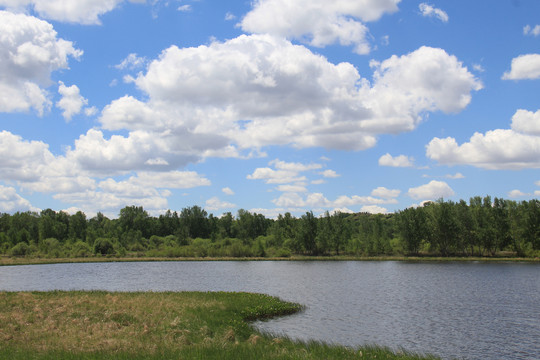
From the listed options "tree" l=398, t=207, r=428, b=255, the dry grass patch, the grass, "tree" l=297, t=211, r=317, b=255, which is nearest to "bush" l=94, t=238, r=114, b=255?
"tree" l=297, t=211, r=317, b=255

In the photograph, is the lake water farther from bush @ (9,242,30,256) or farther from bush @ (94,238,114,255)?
bush @ (9,242,30,256)

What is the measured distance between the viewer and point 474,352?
97.6 feet

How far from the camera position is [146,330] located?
29.2m

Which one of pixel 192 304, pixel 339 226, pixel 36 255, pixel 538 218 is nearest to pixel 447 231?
pixel 538 218

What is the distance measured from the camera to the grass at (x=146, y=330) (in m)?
22.8

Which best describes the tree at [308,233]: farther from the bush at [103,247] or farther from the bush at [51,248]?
the bush at [51,248]

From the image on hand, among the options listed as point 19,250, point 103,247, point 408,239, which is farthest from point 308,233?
point 19,250

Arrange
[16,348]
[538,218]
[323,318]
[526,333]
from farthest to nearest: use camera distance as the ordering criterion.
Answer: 1. [538,218]
2. [323,318]
3. [526,333]
4. [16,348]

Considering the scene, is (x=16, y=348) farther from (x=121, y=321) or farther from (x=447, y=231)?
(x=447, y=231)

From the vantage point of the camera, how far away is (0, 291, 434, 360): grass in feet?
74.6

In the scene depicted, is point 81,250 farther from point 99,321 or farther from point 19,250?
point 99,321

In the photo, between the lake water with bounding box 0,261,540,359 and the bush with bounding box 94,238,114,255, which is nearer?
the lake water with bounding box 0,261,540,359

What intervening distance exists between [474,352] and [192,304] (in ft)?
84.2

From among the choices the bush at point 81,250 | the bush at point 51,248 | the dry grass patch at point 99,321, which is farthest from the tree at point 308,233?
the dry grass patch at point 99,321
